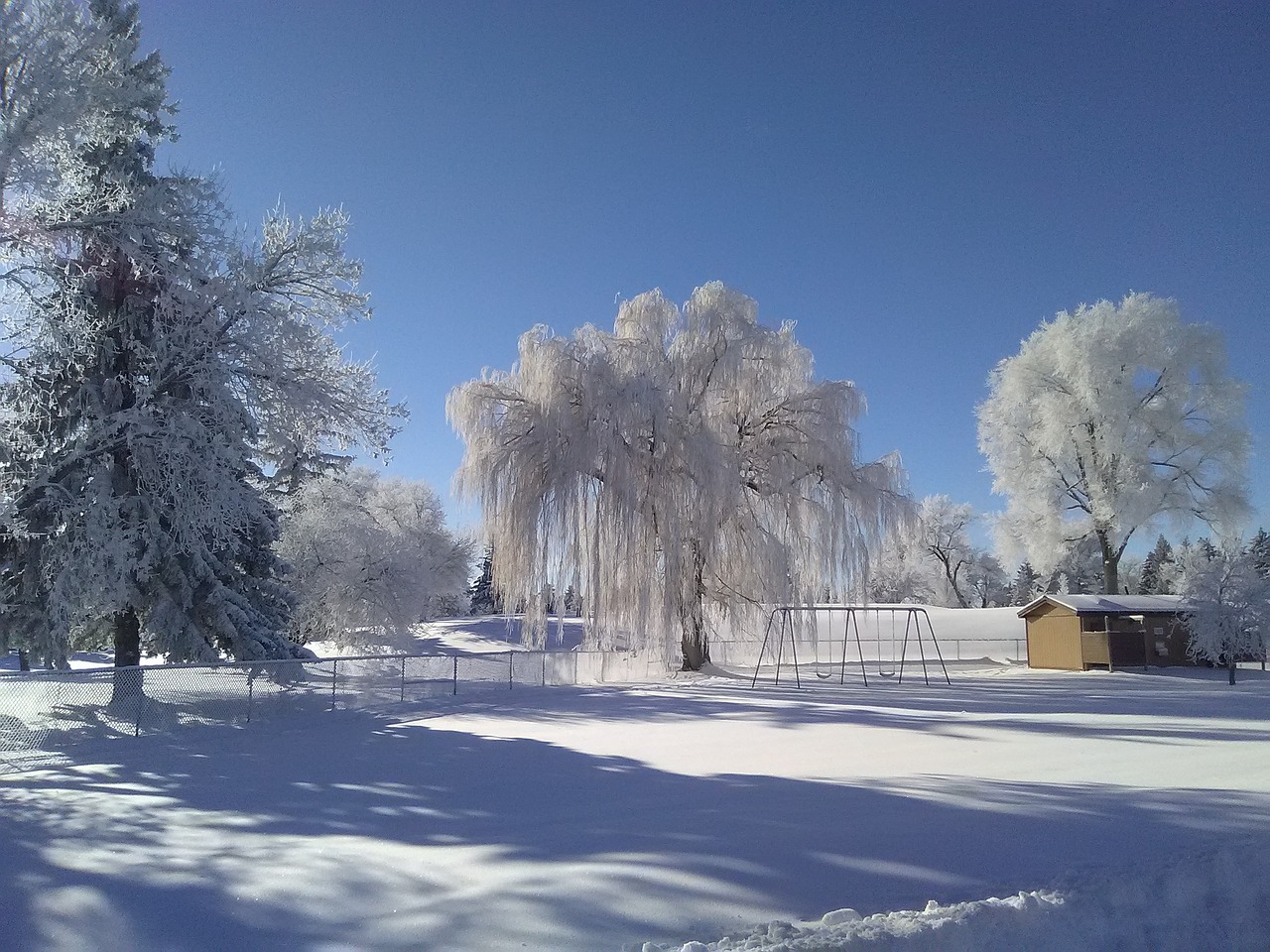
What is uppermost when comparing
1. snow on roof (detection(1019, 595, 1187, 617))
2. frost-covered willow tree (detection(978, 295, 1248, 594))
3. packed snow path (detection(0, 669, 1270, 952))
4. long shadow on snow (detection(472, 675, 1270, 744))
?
frost-covered willow tree (detection(978, 295, 1248, 594))

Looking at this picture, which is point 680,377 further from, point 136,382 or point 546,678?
point 136,382

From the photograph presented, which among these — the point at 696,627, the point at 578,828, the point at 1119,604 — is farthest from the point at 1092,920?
the point at 1119,604

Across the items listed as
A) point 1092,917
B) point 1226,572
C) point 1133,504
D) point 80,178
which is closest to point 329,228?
point 80,178

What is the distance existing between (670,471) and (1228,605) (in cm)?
1735

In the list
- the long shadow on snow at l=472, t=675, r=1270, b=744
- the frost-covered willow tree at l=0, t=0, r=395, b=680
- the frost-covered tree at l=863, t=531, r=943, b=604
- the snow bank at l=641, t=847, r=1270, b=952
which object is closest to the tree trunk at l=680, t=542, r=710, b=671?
the long shadow on snow at l=472, t=675, r=1270, b=744

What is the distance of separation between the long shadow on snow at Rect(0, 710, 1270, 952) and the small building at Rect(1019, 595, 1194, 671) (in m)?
24.0

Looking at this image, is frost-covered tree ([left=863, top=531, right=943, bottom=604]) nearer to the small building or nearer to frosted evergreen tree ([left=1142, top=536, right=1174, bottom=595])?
frosted evergreen tree ([left=1142, top=536, right=1174, bottom=595])

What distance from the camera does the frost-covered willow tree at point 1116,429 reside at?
3212 centimetres

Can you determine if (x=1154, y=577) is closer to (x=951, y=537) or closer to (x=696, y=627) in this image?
(x=951, y=537)

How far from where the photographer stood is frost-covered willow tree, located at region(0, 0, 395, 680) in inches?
531

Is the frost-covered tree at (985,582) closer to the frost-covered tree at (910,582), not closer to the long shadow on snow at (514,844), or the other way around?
the frost-covered tree at (910,582)

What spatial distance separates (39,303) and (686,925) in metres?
14.9

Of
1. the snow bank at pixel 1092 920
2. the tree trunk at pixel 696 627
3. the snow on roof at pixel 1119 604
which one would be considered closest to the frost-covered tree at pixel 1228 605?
the snow on roof at pixel 1119 604

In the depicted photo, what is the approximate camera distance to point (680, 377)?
2302cm
